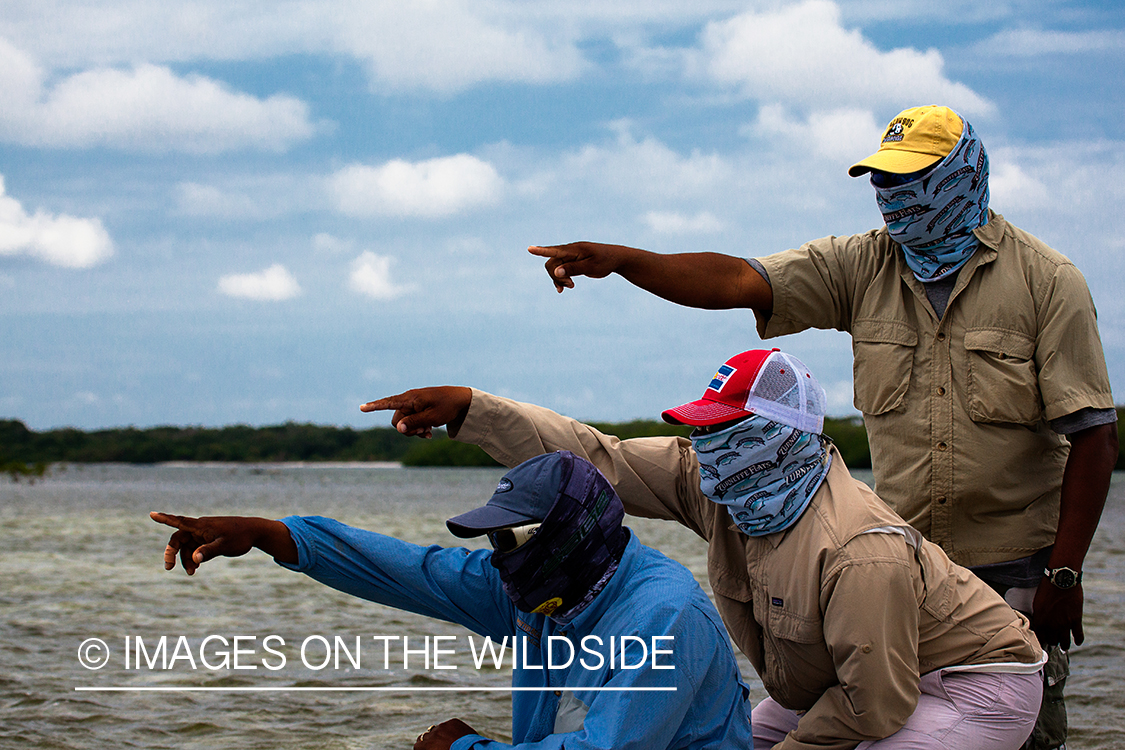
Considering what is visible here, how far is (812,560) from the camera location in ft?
10.2

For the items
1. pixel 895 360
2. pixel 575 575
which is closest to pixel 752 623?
pixel 575 575

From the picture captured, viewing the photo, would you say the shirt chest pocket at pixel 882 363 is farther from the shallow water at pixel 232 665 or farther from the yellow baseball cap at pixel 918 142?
the shallow water at pixel 232 665

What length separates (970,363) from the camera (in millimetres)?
3670

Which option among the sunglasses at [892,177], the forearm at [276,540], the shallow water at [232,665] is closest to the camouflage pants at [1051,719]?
the sunglasses at [892,177]

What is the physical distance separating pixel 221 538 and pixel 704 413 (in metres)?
1.49

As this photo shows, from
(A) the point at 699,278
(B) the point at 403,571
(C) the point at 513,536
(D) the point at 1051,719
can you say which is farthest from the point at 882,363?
(B) the point at 403,571

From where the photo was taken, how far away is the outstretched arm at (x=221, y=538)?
125 inches

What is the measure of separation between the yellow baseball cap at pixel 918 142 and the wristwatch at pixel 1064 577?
1.38 metres

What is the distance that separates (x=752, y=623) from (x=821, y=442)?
0.65 metres

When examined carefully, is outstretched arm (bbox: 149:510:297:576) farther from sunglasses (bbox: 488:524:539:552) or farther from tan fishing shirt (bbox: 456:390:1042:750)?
sunglasses (bbox: 488:524:539:552)

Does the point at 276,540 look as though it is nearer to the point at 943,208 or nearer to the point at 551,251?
the point at 551,251

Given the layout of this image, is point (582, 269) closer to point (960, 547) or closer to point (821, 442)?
point (821, 442)

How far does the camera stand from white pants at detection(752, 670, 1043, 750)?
3188 millimetres

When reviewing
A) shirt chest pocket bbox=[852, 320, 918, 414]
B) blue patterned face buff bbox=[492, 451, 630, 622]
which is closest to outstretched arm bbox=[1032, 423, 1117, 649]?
shirt chest pocket bbox=[852, 320, 918, 414]
